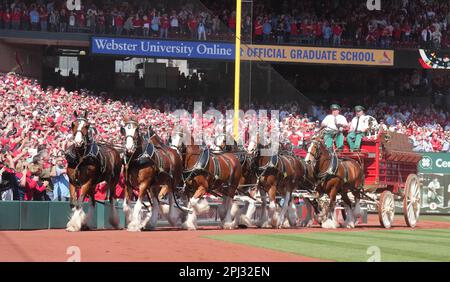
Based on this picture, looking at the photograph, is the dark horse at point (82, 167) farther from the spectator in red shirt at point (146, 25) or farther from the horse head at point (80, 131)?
the spectator in red shirt at point (146, 25)

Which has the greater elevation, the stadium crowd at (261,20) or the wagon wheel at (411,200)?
the stadium crowd at (261,20)

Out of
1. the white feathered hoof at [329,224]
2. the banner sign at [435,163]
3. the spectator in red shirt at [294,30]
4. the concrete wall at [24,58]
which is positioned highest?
the spectator in red shirt at [294,30]

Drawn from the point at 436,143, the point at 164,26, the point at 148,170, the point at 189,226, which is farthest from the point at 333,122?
the point at 436,143

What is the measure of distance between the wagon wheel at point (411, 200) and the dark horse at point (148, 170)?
7.26 metres

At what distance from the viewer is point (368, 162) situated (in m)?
26.2

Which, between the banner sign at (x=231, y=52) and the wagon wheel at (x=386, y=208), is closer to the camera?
the wagon wheel at (x=386, y=208)

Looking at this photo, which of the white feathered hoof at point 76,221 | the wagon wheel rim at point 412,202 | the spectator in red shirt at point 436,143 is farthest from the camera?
the spectator in red shirt at point 436,143

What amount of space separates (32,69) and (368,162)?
68.7ft

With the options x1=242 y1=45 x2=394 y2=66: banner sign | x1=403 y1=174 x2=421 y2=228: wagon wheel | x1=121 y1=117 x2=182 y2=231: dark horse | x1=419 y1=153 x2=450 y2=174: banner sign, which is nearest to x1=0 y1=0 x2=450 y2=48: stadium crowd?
x1=242 y1=45 x2=394 y2=66: banner sign

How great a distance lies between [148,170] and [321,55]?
25.9 meters

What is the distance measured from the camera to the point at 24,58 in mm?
43188

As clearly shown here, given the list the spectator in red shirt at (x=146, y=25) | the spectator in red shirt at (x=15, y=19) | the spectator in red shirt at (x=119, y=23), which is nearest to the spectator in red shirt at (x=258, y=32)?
the spectator in red shirt at (x=146, y=25)

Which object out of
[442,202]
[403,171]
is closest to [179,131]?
[403,171]

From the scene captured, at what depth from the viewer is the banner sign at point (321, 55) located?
45.3 m
